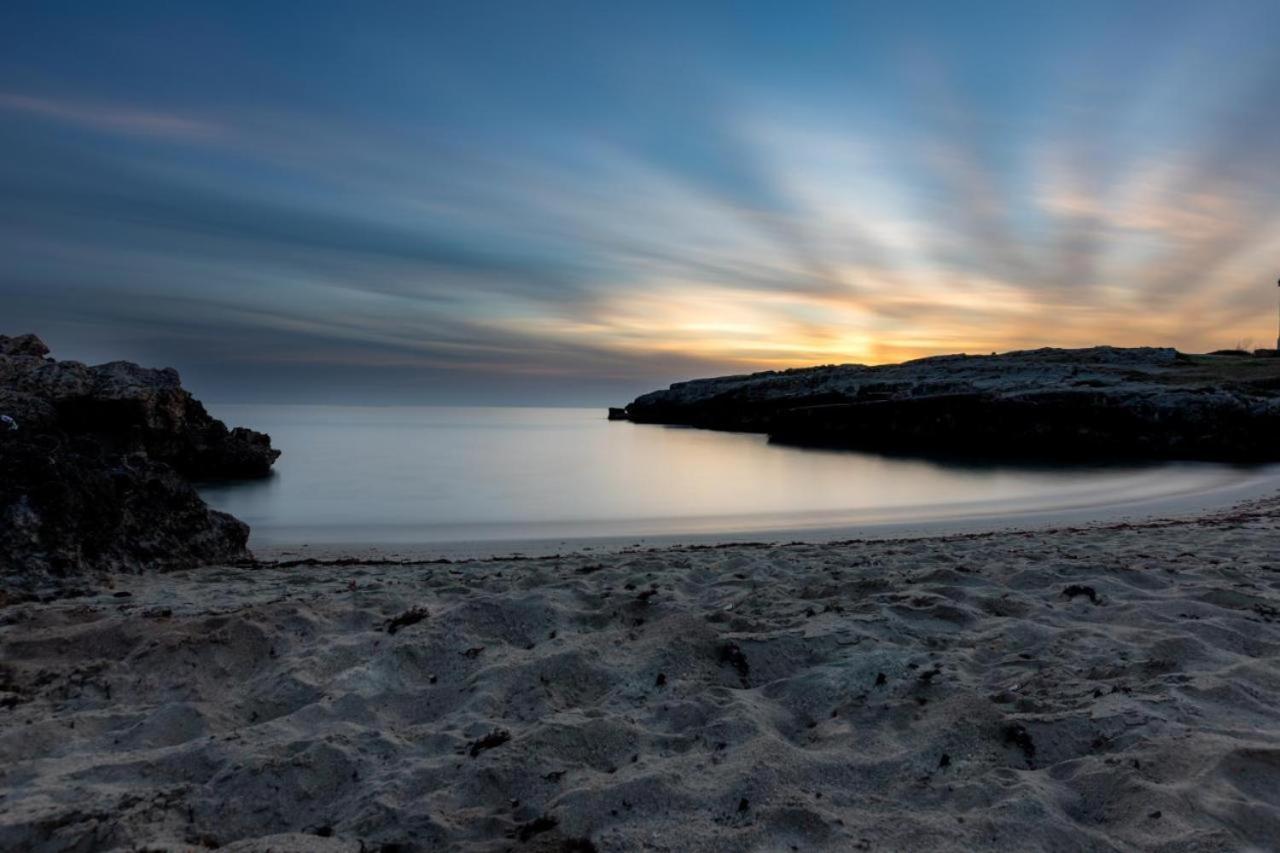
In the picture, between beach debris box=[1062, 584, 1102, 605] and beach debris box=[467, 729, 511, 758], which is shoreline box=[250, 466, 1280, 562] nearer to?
beach debris box=[1062, 584, 1102, 605]

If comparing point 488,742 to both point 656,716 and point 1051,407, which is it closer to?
point 656,716

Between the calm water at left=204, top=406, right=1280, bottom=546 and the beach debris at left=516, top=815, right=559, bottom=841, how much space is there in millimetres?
9083

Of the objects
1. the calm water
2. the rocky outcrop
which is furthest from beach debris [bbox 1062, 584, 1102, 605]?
the rocky outcrop

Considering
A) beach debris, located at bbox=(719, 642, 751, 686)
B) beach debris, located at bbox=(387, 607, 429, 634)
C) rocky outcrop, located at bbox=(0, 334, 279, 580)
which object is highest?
rocky outcrop, located at bbox=(0, 334, 279, 580)

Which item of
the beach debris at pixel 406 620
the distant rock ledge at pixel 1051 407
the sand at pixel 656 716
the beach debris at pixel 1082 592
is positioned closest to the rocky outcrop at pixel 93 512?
the sand at pixel 656 716

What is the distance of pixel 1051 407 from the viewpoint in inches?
1180

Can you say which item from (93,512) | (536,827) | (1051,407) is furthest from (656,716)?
(1051,407)

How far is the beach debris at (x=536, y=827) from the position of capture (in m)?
2.65

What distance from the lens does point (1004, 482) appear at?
19984 millimetres

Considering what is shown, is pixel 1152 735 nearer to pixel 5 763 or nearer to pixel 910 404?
pixel 5 763

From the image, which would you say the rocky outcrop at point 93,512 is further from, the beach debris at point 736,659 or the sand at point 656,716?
the beach debris at point 736,659

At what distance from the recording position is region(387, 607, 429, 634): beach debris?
4719mm

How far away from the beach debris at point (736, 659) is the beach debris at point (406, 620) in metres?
2.02

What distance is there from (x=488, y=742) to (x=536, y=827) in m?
0.66
